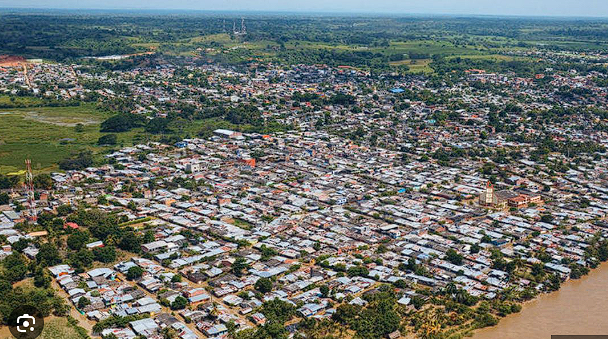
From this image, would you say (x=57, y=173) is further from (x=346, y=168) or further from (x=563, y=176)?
(x=563, y=176)

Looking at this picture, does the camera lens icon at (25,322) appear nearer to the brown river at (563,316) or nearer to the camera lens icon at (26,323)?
the camera lens icon at (26,323)

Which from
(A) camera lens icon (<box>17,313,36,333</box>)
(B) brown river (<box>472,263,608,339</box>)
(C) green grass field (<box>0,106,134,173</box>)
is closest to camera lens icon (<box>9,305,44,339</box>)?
(A) camera lens icon (<box>17,313,36,333</box>)

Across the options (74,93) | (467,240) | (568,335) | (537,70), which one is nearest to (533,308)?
(568,335)

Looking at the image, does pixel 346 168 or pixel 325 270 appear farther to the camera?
pixel 346 168

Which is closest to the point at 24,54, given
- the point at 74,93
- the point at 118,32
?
the point at 74,93

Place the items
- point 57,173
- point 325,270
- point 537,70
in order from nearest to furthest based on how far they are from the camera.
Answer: point 325,270 → point 57,173 → point 537,70

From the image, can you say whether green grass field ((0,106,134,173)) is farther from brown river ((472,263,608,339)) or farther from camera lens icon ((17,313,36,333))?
brown river ((472,263,608,339))

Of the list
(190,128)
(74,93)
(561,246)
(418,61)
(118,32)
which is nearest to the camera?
(561,246)

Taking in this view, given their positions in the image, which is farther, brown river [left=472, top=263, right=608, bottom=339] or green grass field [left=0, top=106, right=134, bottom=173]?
green grass field [left=0, top=106, right=134, bottom=173]
